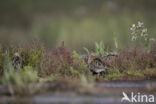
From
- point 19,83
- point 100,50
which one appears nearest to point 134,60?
point 100,50

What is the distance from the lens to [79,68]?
6914 mm

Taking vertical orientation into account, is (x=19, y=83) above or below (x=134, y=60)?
below

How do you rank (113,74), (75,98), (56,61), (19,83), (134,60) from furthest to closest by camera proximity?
(134,60), (56,61), (113,74), (19,83), (75,98)

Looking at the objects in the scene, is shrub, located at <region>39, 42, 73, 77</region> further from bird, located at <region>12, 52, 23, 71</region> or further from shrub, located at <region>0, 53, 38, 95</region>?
shrub, located at <region>0, 53, 38, 95</region>

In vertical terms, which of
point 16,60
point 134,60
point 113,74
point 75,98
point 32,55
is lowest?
point 75,98

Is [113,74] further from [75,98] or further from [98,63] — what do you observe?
[75,98]

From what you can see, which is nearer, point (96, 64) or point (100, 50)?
point (96, 64)

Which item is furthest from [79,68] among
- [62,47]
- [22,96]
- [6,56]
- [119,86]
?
[22,96]

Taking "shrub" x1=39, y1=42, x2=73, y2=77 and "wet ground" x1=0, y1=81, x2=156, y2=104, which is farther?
"shrub" x1=39, y1=42, x2=73, y2=77

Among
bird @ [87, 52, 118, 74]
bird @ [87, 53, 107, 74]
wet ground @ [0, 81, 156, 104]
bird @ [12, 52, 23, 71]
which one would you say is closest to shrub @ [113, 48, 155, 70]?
bird @ [87, 52, 118, 74]

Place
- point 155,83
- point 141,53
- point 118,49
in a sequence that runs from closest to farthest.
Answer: point 155,83, point 141,53, point 118,49

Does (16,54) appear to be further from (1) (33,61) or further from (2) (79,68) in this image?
(2) (79,68)

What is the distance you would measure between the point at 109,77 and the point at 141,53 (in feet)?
3.62

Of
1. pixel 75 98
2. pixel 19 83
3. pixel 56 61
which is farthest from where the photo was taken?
pixel 56 61
